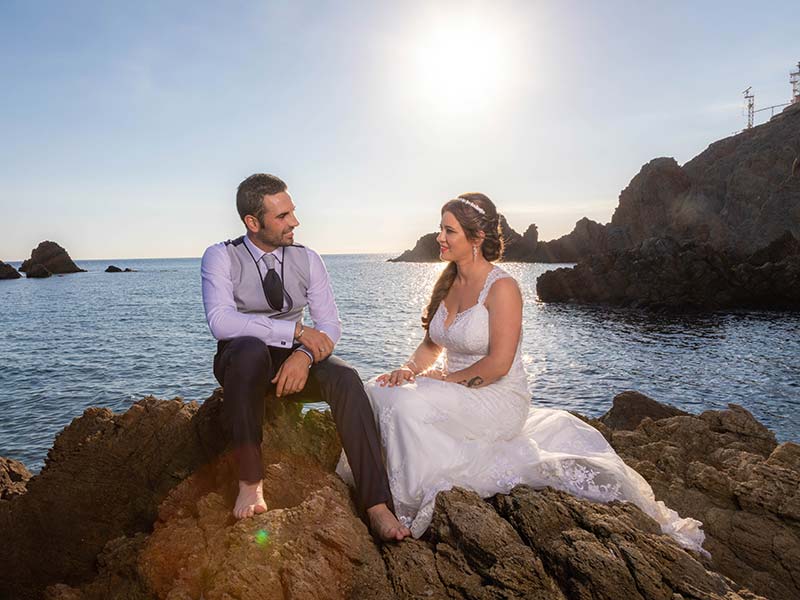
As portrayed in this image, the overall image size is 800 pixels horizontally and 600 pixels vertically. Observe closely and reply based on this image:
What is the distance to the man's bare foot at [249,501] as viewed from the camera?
320cm

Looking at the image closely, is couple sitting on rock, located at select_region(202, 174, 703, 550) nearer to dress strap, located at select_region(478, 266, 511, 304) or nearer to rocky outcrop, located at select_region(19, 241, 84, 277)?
dress strap, located at select_region(478, 266, 511, 304)

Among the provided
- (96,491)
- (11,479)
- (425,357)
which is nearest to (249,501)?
(425,357)

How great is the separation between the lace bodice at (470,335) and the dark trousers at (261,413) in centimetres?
104

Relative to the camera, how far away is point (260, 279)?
174 inches

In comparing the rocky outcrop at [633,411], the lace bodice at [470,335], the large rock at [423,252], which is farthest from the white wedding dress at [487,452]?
the large rock at [423,252]

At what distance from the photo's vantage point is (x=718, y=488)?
14.0 ft

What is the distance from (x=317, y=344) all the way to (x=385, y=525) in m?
1.42

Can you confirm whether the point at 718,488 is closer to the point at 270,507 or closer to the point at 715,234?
the point at 270,507

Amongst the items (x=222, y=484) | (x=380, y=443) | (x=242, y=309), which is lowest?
(x=222, y=484)

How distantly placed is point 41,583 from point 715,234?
259 ft

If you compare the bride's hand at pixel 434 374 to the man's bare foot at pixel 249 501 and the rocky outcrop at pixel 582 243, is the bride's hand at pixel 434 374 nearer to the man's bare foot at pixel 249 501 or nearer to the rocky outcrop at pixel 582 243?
the man's bare foot at pixel 249 501

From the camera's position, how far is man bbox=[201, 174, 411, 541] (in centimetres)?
348

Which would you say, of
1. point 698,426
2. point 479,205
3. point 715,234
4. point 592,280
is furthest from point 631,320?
point 715,234

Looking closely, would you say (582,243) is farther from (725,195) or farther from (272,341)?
(272,341)
